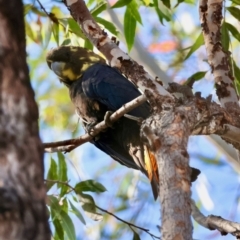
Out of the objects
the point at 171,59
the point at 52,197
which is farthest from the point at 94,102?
the point at 171,59

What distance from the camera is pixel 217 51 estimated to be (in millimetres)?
1678

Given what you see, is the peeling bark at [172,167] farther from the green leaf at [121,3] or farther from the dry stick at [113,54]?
the green leaf at [121,3]

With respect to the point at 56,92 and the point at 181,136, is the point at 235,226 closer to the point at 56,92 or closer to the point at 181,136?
the point at 181,136

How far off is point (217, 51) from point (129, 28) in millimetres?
482

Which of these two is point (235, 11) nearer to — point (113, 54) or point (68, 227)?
point (113, 54)

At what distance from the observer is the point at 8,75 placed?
646mm

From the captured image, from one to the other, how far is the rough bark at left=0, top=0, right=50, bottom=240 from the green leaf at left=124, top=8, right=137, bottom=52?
1.41 metres

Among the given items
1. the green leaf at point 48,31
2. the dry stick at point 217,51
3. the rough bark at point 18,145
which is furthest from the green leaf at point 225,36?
the rough bark at point 18,145

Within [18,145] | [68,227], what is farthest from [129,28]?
[18,145]

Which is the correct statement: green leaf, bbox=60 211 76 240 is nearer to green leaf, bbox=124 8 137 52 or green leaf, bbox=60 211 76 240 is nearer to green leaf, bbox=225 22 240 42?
green leaf, bbox=124 8 137 52

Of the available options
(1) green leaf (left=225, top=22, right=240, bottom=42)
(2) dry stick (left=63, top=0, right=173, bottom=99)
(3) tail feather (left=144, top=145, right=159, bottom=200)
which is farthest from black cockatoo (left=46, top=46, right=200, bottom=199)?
(2) dry stick (left=63, top=0, right=173, bottom=99)

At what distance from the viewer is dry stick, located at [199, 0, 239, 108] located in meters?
1.64

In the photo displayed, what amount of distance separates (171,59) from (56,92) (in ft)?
3.10

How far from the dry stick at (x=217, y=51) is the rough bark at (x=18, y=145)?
1.03m
